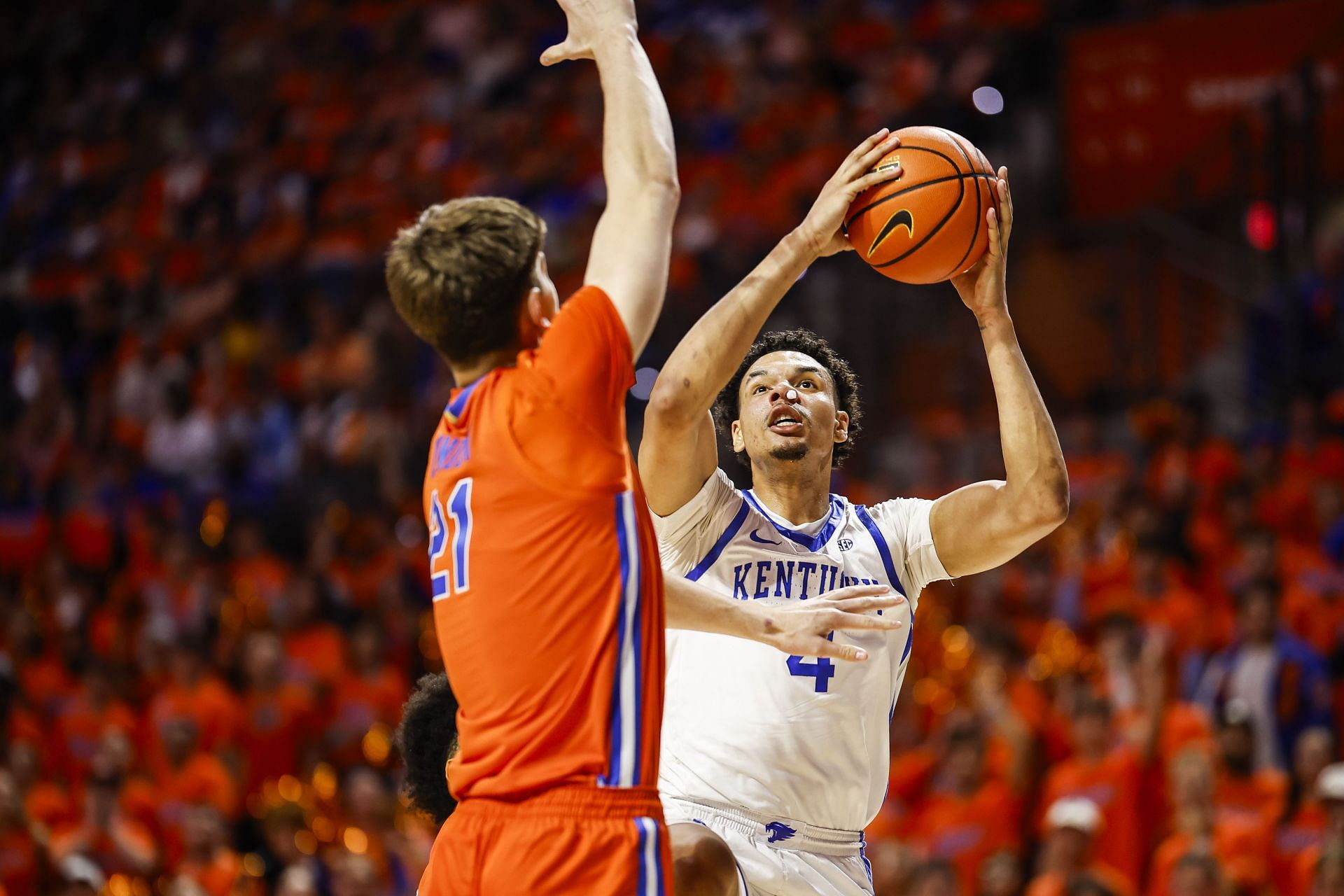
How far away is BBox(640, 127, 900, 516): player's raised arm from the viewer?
3.49m

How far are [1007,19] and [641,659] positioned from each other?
502 inches

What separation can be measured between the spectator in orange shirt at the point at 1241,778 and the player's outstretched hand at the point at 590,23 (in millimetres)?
5148

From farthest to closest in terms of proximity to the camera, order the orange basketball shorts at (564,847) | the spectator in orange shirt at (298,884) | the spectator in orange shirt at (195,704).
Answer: the spectator in orange shirt at (195,704) → the spectator in orange shirt at (298,884) → the orange basketball shorts at (564,847)

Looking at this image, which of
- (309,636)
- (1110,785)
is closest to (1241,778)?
(1110,785)

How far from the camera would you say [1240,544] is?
29.0 ft

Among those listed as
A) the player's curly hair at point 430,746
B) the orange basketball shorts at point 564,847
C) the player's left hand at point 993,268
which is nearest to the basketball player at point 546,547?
the orange basketball shorts at point 564,847

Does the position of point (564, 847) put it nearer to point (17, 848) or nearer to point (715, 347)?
point (715, 347)

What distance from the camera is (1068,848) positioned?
22.2 ft

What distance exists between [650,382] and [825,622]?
891 cm

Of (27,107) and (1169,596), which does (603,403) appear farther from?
(27,107)

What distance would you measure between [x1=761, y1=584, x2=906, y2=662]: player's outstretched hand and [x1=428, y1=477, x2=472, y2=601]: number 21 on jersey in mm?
647

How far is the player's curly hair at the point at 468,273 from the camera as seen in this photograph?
270 centimetres

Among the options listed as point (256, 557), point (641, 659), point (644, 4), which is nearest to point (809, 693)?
point (641, 659)

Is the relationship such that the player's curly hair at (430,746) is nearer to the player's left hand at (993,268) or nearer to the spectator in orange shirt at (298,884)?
the player's left hand at (993,268)
